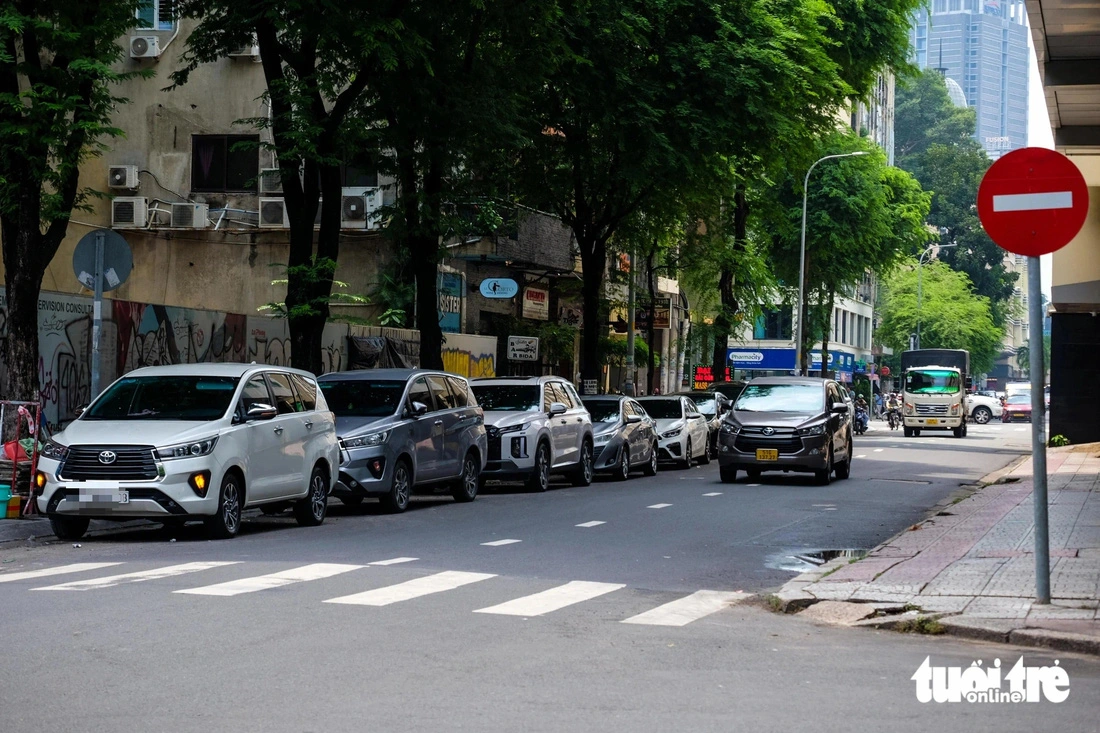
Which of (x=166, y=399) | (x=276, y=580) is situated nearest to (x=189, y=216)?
(x=166, y=399)

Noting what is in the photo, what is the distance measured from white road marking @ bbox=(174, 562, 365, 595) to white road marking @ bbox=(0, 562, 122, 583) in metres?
1.62

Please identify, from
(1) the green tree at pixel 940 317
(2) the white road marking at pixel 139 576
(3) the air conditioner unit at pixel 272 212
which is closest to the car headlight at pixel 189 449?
(2) the white road marking at pixel 139 576

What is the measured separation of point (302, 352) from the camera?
73.8 feet

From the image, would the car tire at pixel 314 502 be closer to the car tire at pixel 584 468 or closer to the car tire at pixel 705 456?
the car tire at pixel 584 468

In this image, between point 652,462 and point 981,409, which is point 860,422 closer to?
point 652,462

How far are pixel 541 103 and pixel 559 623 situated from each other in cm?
2246

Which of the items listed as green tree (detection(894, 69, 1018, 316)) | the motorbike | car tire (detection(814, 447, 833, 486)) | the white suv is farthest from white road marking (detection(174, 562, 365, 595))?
green tree (detection(894, 69, 1018, 316))

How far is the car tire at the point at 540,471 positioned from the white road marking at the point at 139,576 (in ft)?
35.9

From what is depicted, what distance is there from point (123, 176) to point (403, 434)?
19516mm

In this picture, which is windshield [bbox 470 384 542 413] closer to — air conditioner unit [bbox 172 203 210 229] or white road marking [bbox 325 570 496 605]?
white road marking [bbox 325 570 496 605]

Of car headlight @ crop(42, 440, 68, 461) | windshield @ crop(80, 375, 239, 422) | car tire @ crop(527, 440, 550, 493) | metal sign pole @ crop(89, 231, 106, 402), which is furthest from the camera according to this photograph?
car tire @ crop(527, 440, 550, 493)

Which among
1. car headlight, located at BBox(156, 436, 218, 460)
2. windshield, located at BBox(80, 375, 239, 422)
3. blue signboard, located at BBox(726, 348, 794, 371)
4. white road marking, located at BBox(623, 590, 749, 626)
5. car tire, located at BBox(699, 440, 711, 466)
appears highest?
blue signboard, located at BBox(726, 348, 794, 371)

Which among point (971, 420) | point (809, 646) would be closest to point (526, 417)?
point (809, 646)

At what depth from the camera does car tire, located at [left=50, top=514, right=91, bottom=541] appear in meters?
14.9
